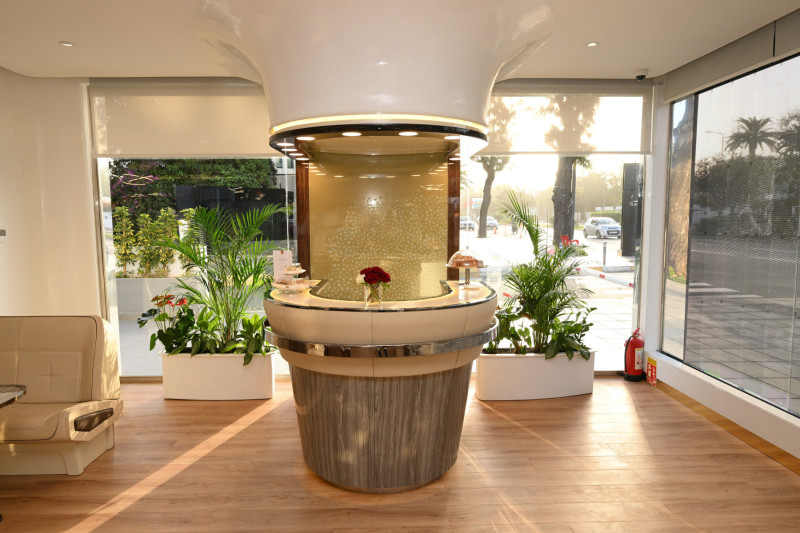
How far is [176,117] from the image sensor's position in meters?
5.55

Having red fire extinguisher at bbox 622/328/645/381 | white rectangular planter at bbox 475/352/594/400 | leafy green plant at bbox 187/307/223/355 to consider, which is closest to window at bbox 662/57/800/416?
red fire extinguisher at bbox 622/328/645/381

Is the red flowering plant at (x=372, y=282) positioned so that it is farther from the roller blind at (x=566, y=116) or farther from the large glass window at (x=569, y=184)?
the roller blind at (x=566, y=116)

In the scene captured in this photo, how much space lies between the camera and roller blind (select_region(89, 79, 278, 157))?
551 cm

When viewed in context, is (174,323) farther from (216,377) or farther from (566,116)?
(566,116)

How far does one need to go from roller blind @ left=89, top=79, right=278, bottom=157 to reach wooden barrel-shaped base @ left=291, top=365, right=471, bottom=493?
3.03m

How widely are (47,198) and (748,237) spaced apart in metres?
6.62

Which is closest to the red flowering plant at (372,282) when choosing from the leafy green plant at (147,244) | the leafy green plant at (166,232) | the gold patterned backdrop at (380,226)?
the gold patterned backdrop at (380,226)

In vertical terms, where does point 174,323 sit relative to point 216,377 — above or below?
above

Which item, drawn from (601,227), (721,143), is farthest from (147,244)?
(721,143)

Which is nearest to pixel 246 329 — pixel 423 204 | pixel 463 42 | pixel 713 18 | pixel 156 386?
pixel 156 386

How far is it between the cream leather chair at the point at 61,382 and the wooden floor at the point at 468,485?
0.41 feet

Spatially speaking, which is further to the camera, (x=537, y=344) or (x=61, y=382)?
(x=537, y=344)

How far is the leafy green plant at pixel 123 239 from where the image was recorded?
5895 millimetres

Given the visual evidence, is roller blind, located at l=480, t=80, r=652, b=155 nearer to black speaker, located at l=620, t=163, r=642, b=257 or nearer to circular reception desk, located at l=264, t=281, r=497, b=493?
black speaker, located at l=620, t=163, r=642, b=257
